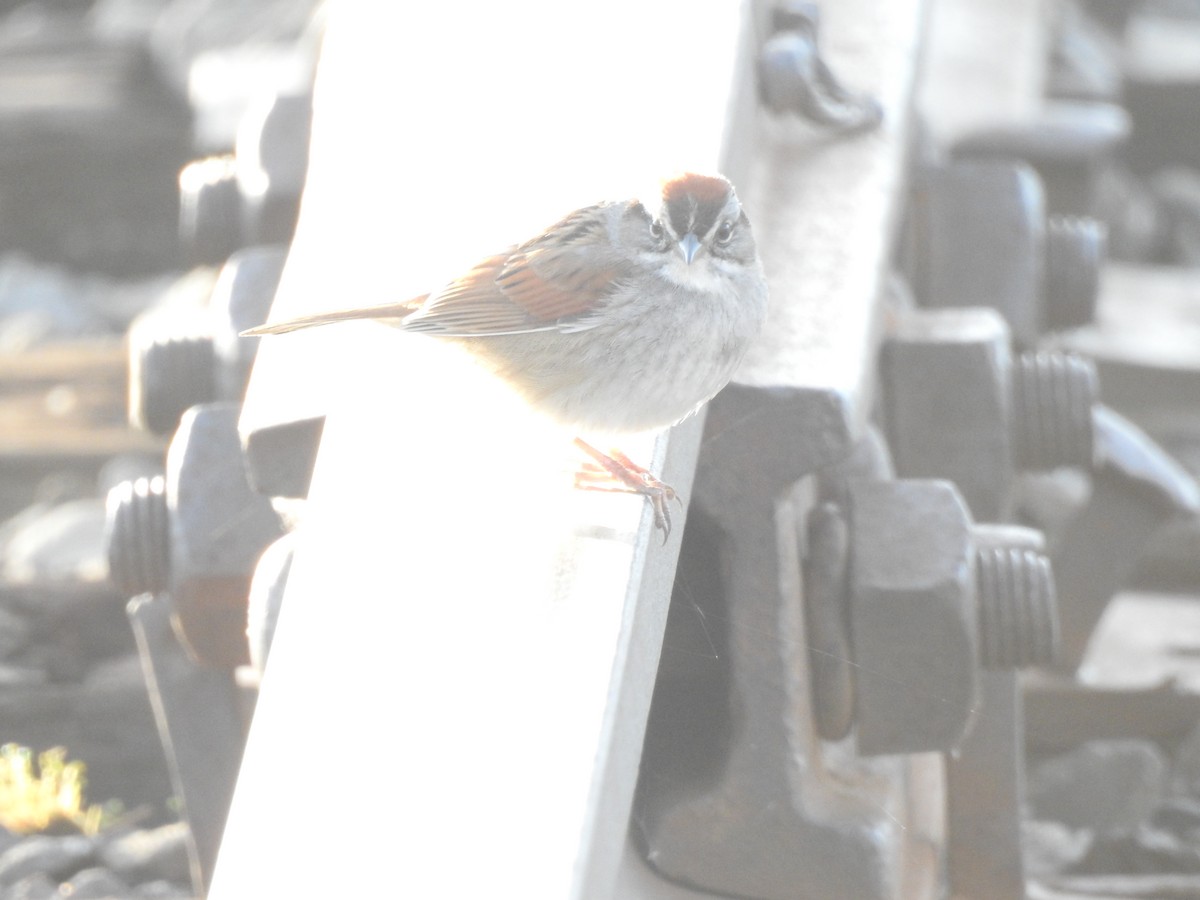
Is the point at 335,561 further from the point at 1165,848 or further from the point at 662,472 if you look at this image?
the point at 1165,848

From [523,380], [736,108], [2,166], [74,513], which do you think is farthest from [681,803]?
[2,166]

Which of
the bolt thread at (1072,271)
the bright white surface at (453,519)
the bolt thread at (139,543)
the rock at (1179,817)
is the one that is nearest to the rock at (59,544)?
the bolt thread at (139,543)

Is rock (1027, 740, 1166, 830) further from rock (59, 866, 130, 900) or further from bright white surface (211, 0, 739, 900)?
rock (59, 866, 130, 900)

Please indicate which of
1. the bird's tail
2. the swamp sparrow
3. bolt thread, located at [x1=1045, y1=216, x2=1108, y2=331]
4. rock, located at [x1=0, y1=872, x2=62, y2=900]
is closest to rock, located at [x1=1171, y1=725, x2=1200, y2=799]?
bolt thread, located at [x1=1045, y1=216, x2=1108, y2=331]

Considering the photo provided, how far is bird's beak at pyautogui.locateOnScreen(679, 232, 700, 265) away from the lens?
243 cm

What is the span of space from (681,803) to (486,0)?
129 centimetres

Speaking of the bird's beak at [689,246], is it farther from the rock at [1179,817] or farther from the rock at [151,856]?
the rock at [1179,817]

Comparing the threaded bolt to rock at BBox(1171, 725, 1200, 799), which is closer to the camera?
the threaded bolt

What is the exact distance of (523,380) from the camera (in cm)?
251

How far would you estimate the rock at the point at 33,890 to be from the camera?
2799mm

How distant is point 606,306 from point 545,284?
0.09 meters

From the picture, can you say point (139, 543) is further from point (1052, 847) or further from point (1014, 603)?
point (1052, 847)

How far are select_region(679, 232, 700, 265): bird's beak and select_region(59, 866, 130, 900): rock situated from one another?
137 centimetres

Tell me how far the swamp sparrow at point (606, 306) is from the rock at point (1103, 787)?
5.05ft
